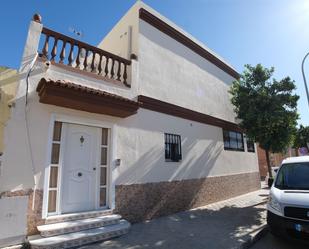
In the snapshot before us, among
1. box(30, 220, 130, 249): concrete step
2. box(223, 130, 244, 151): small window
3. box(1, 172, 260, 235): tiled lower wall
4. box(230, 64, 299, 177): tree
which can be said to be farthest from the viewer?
box(223, 130, 244, 151): small window

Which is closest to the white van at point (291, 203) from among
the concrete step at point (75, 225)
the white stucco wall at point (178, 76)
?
the concrete step at point (75, 225)

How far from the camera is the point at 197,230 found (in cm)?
607

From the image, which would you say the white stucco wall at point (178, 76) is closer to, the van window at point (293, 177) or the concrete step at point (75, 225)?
the concrete step at point (75, 225)

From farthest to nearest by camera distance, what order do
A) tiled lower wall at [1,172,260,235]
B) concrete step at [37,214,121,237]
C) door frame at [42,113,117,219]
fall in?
1. door frame at [42,113,117,219]
2. tiled lower wall at [1,172,260,235]
3. concrete step at [37,214,121,237]

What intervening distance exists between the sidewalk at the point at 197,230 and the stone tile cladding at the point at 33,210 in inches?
46.6

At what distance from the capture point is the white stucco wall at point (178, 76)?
8406 millimetres

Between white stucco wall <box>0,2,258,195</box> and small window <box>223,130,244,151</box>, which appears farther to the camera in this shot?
small window <box>223,130,244,151</box>

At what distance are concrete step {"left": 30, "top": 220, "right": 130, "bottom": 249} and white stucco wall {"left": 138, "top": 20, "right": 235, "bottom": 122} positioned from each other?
4442 millimetres

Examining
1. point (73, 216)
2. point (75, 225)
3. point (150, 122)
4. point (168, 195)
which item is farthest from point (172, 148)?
point (75, 225)

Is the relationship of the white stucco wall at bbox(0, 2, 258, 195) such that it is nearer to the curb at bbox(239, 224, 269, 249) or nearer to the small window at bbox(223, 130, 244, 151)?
the small window at bbox(223, 130, 244, 151)

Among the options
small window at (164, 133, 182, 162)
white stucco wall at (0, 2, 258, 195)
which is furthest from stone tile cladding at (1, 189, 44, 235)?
small window at (164, 133, 182, 162)

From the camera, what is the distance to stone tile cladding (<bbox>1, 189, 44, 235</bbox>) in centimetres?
480

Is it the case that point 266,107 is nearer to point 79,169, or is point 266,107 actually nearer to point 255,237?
point 255,237

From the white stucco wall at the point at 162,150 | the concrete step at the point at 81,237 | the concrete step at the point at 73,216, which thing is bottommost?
the concrete step at the point at 81,237
